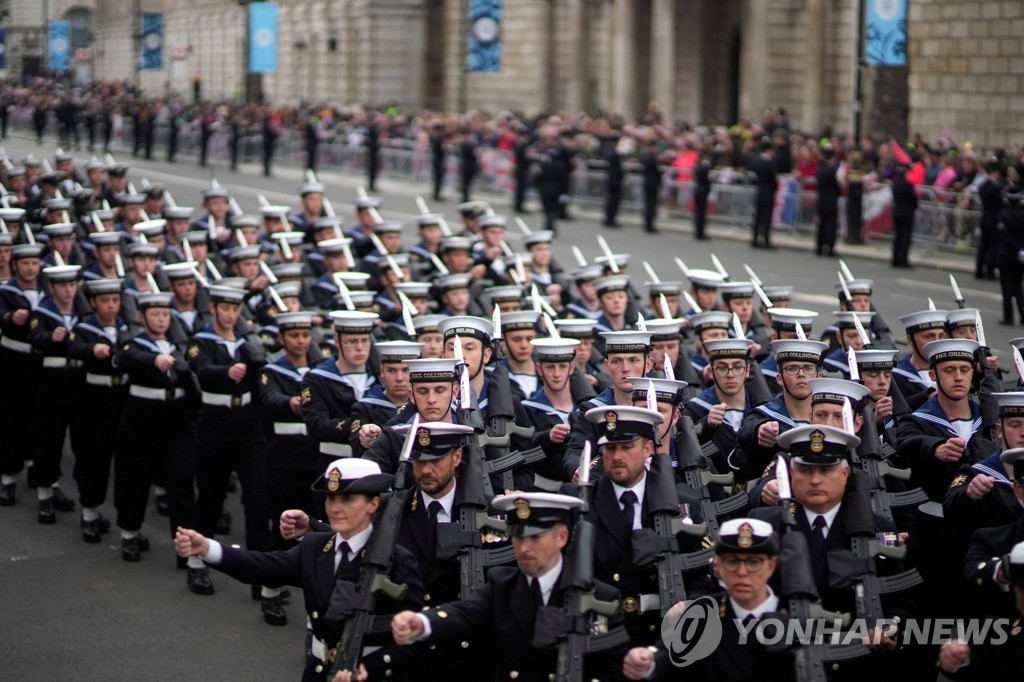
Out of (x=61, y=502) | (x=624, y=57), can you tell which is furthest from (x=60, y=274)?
(x=624, y=57)

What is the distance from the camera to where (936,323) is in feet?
33.2

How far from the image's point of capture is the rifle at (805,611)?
5.72m

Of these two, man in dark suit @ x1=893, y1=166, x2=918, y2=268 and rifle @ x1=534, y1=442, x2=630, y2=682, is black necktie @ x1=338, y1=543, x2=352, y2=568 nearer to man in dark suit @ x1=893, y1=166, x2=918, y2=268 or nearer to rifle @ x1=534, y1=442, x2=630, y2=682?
rifle @ x1=534, y1=442, x2=630, y2=682

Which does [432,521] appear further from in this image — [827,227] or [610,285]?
[827,227]

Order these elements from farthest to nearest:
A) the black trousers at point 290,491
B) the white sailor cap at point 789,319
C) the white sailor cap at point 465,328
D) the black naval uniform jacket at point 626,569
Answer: the white sailor cap at point 789,319, the black trousers at point 290,491, the white sailor cap at point 465,328, the black naval uniform jacket at point 626,569

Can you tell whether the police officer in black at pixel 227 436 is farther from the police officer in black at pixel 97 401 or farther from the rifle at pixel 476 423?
the rifle at pixel 476 423

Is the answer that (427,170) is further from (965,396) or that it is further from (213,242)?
(965,396)

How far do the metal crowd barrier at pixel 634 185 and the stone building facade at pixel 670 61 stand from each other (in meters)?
4.56

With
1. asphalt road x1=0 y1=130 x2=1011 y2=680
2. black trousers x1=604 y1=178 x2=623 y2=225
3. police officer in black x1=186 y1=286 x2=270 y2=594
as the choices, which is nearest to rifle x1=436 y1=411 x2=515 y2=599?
asphalt road x1=0 y1=130 x2=1011 y2=680

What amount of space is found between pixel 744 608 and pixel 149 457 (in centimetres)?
626

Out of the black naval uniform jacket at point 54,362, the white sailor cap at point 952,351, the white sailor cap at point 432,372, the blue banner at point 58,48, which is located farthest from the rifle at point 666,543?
the blue banner at point 58,48

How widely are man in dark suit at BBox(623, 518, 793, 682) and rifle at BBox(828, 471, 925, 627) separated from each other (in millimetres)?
723

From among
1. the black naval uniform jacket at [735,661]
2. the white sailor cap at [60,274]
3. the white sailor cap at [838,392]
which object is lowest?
the black naval uniform jacket at [735,661]

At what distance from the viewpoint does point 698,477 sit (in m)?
7.88
